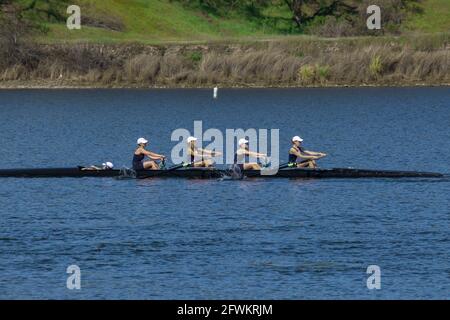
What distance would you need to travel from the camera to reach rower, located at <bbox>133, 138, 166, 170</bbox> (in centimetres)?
5850

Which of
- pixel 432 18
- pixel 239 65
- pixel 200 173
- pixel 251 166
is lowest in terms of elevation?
pixel 200 173

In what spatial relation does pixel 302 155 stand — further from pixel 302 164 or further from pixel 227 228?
pixel 227 228

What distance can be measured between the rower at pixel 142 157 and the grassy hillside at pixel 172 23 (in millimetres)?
60351

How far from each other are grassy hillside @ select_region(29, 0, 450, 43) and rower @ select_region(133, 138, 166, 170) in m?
60.4

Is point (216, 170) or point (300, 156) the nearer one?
point (300, 156)

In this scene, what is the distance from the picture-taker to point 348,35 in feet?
407

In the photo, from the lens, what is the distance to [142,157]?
5906cm

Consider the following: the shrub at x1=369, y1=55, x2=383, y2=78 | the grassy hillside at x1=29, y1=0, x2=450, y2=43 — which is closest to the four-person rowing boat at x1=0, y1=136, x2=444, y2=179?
the shrub at x1=369, y1=55, x2=383, y2=78

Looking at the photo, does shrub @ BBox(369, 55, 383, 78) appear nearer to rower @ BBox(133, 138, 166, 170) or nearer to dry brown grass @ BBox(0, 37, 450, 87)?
dry brown grass @ BBox(0, 37, 450, 87)

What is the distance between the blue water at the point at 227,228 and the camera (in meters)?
40.4

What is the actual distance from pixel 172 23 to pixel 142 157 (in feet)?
228

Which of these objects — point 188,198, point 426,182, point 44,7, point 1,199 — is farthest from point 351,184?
point 44,7

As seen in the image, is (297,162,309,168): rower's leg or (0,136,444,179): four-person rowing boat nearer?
(0,136,444,179): four-person rowing boat

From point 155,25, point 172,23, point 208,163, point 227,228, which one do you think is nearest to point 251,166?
point 208,163
